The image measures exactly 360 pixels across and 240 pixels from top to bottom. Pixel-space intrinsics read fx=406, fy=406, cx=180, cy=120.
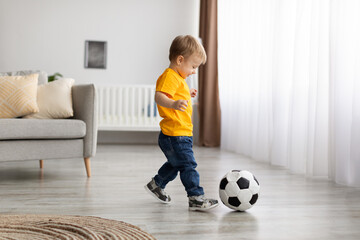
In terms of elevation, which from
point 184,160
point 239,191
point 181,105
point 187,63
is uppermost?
point 187,63

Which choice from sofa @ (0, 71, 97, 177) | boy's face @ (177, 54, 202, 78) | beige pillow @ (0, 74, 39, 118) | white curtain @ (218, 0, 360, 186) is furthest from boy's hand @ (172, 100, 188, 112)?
beige pillow @ (0, 74, 39, 118)

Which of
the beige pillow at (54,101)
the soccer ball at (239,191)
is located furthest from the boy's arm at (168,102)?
the beige pillow at (54,101)

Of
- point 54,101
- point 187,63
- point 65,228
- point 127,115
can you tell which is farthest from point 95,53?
point 65,228

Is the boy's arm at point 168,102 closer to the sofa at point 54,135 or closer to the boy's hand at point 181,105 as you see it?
the boy's hand at point 181,105

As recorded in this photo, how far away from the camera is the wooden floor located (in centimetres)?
146

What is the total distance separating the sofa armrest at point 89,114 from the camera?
2.52 meters

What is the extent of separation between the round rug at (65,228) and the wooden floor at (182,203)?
0.30 feet

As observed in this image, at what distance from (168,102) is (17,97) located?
4.42ft

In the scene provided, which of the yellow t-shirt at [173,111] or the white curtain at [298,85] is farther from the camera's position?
the white curtain at [298,85]

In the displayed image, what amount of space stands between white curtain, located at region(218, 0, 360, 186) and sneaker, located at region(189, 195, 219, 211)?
104cm

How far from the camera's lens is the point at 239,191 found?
1.68m

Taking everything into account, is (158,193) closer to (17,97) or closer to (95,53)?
(17,97)

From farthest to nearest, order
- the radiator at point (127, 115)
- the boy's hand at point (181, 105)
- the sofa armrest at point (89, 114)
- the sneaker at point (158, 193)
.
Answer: the radiator at point (127, 115), the sofa armrest at point (89, 114), the sneaker at point (158, 193), the boy's hand at point (181, 105)

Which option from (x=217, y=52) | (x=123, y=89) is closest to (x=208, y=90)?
(x=217, y=52)
